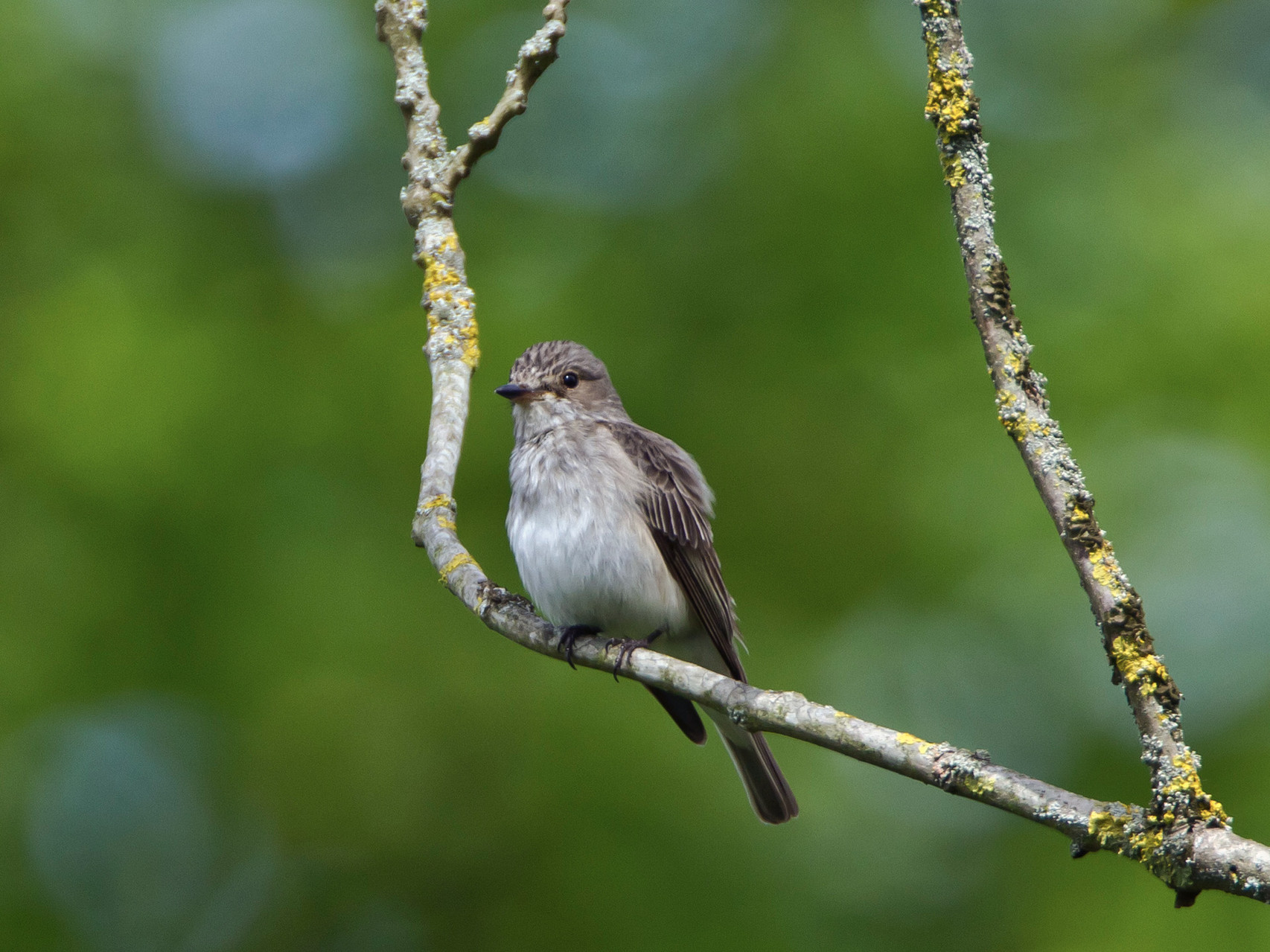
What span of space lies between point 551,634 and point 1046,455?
1966mm

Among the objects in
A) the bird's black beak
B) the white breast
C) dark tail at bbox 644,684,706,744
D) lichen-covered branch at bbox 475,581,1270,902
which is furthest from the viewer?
dark tail at bbox 644,684,706,744

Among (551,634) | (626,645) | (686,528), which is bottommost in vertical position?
(551,634)

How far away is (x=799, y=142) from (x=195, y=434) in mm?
4135

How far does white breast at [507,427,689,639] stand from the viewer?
5.14 metres

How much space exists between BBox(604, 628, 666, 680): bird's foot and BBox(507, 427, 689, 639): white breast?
8 centimetres

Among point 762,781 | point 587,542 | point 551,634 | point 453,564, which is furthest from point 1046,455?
point 762,781

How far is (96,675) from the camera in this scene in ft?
22.7

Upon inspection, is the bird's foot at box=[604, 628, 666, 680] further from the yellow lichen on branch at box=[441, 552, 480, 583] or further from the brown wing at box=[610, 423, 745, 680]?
the yellow lichen on branch at box=[441, 552, 480, 583]

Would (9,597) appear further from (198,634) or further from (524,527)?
(524,527)

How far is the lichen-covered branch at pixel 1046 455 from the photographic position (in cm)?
235

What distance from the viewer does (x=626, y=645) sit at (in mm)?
4520

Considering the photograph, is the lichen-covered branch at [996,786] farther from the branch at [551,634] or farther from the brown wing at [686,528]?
the brown wing at [686,528]

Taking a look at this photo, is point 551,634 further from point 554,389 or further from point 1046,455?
point 1046,455

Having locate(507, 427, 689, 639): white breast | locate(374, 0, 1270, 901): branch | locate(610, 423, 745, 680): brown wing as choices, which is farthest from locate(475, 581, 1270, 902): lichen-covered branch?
locate(610, 423, 745, 680): brown wing
